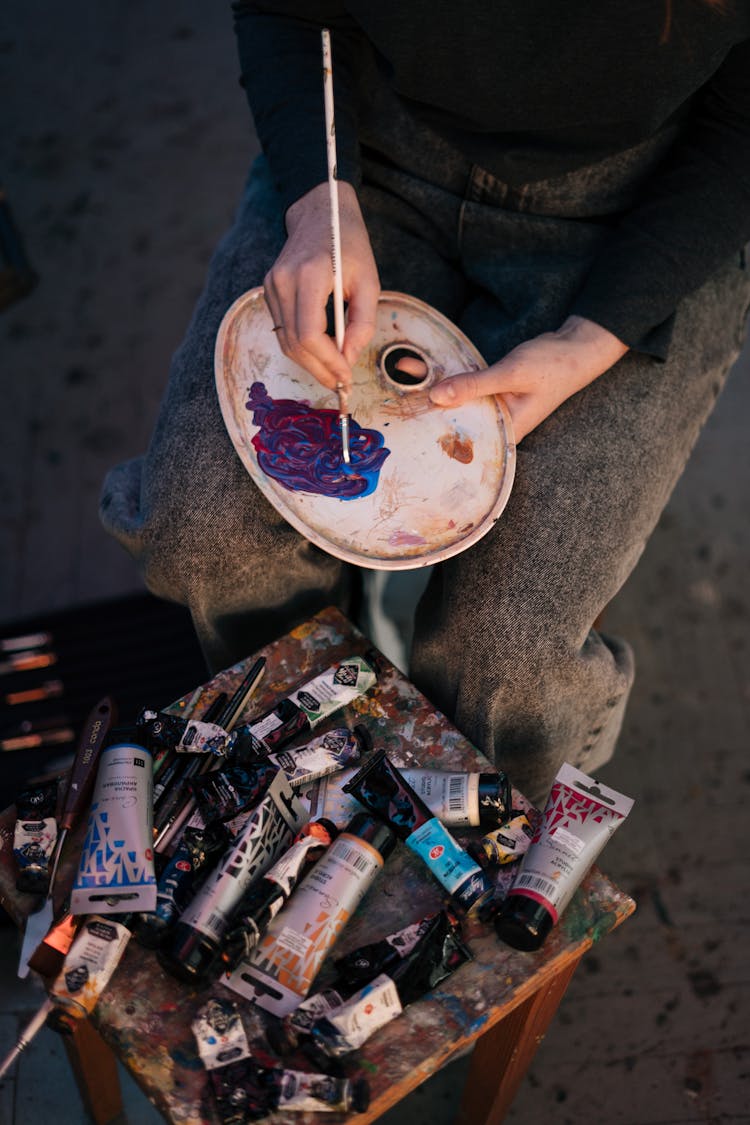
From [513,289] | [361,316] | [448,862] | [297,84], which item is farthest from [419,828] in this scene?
[297,84]

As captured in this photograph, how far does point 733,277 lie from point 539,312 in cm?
22

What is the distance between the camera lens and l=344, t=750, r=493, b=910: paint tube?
76cm

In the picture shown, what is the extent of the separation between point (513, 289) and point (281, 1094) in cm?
77

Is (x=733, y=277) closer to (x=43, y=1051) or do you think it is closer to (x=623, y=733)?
(x=623, y=733)

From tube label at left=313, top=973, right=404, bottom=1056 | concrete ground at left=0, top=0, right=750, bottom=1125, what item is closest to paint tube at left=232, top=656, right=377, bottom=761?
tube label at left=313, top=973, right=404, bottom=1056

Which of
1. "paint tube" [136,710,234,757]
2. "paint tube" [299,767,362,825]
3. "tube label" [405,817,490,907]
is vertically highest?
"paint tube" [136,710,234,757]

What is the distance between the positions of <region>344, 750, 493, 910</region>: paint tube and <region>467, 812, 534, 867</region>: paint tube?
0.01 meters

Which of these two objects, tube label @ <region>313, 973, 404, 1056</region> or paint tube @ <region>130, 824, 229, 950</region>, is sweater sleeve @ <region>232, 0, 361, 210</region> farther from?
tube label @ <region>313, 973, 404, 1056</region>

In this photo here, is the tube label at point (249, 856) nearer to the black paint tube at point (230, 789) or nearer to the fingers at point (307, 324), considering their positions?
the black paint tube at point (230, 789)

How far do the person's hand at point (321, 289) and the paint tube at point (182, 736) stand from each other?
0.33 metres

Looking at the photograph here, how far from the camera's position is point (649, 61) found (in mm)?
860

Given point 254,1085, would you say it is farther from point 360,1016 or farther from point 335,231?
point 335,231

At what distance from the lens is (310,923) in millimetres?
729

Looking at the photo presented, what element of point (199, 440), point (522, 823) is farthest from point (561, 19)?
point (522, 823)
